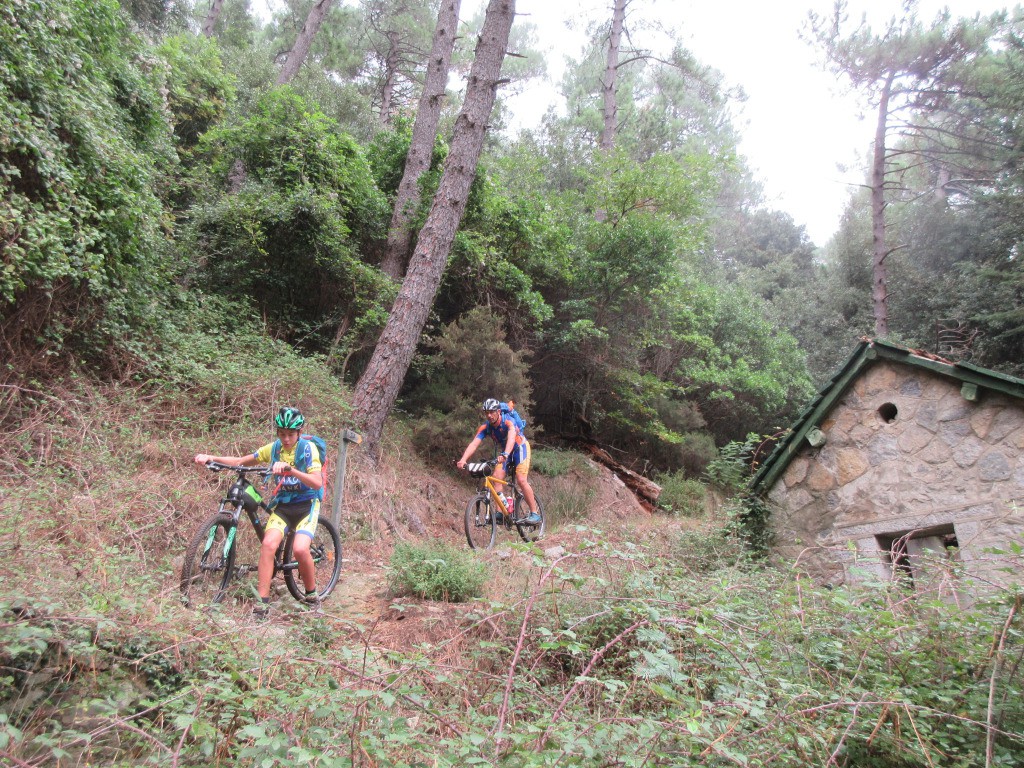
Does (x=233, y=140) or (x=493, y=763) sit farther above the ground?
(x=233, y=140)

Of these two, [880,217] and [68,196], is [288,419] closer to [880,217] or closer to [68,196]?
[68,196]

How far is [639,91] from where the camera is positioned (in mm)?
29859

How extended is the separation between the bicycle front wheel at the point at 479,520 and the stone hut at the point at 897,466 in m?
3.39

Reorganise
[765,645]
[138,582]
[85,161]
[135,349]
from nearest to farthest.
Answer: [765,645], [138,582], [85,161], [135,349]

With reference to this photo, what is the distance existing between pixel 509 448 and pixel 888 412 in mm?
4419

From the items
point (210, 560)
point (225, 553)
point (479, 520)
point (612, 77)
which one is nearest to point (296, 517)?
point (225, 553)

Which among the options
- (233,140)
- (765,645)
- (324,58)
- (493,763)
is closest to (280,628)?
(493,763)

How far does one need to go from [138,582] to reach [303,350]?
729 centimetres

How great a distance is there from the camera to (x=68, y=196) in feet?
21.3

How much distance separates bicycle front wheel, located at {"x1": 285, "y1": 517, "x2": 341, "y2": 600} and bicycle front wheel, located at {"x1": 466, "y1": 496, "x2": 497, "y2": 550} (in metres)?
1.87

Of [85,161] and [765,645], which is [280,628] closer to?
[765,645]

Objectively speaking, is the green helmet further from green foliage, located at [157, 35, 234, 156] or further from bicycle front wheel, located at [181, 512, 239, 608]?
green foliage, located at [157, 35, 234, 156]

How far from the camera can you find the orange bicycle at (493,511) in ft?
25.6

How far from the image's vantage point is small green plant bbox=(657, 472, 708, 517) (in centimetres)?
1262
